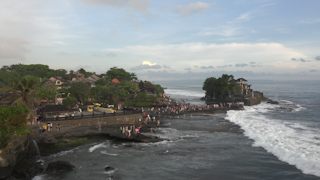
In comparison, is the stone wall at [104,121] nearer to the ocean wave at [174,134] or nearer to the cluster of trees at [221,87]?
the ocean wave at [174,134]

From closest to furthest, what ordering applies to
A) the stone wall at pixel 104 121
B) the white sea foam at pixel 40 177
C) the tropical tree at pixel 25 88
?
the white sea foam at pixel 40 177 < the tropical tree at pixel 25 88 < the stone wall at pixel 104 121

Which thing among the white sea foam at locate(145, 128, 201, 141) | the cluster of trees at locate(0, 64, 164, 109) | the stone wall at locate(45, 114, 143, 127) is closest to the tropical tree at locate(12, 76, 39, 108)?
the cluster of trees at locate(0, 64, 164, 109)

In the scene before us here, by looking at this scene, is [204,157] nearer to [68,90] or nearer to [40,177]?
[40,177]

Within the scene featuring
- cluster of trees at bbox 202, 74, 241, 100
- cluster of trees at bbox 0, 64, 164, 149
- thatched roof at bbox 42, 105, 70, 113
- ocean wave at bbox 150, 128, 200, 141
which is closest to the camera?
cluster of trees at bbox 0, 64, 164, 149

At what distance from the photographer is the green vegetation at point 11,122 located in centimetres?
1656

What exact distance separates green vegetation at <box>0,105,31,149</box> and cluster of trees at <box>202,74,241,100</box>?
7312 centimetres

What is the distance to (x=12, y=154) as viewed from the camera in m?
16.9

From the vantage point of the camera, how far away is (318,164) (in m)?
18.1

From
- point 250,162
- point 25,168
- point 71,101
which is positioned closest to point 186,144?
point 250,162

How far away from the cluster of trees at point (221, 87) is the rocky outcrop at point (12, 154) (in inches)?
2887

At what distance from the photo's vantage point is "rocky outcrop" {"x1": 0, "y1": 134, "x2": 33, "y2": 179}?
1596cm

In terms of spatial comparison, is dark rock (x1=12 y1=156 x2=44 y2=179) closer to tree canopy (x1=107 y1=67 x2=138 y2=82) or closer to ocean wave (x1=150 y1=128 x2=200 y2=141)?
ocean wave (x1=150 y1=128 x2=200 y2=141)

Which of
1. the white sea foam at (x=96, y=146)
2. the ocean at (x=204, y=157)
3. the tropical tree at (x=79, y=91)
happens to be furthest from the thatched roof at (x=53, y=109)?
the tropical tree at (x=79, y=91)

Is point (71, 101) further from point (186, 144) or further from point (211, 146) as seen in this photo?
point (211, 146)
